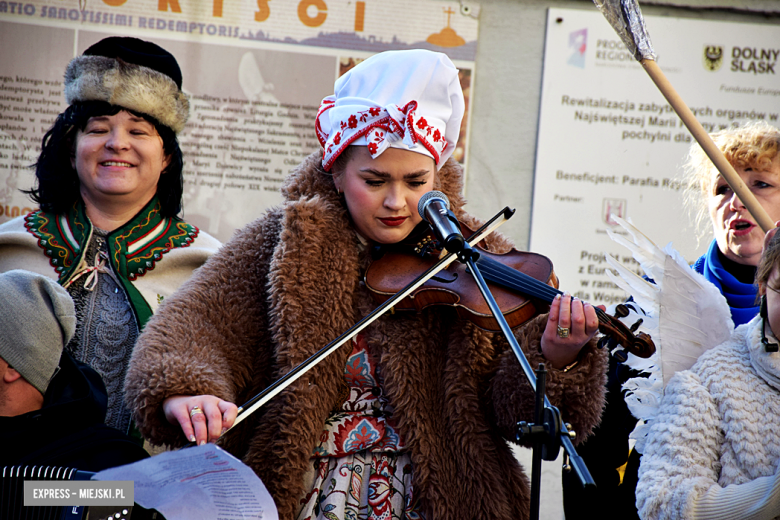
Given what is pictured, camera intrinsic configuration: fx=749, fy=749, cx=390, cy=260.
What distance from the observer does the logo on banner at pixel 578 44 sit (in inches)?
148

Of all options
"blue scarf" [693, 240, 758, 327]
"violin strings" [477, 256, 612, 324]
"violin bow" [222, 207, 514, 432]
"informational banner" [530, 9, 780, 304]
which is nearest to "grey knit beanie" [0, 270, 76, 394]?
"violin bow" [222, 207, 514, 432]

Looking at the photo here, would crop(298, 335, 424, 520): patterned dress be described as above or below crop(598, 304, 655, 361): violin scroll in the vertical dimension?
below

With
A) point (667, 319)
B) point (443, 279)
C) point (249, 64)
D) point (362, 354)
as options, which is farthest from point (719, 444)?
point (249, 64)

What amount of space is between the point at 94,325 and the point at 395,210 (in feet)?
3.87

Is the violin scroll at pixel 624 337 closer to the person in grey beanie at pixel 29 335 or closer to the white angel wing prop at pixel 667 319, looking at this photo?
the white angel wing prop at pixel 667 319

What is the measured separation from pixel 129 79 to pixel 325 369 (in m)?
1.38

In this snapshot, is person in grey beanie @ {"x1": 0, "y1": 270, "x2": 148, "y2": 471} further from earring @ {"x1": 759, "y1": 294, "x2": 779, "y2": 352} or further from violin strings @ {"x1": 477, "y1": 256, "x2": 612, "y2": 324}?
earring @ {"x1": 759, "y1": 294, "x2": 779, "y2": 352}

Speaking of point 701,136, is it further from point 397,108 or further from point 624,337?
point 397,108

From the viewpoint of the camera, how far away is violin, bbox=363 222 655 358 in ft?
6.36

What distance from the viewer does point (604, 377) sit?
6.48ft

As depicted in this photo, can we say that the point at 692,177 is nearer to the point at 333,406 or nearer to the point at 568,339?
the point at 568,339

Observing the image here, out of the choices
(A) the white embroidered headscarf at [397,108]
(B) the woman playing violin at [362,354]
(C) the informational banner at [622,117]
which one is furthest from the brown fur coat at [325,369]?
(C) the informational banner at [622,117]

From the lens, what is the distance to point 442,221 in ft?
5.36

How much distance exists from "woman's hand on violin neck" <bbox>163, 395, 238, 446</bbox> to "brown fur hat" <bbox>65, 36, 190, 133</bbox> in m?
1.34
